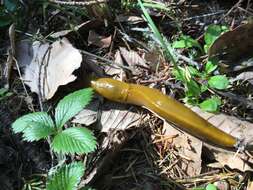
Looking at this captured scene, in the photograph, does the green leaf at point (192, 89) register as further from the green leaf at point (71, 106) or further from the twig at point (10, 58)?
the twig at point (10, 58)

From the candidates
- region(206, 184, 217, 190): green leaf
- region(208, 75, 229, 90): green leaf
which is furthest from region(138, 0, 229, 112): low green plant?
region(206, 184, 217, 190): green leaf

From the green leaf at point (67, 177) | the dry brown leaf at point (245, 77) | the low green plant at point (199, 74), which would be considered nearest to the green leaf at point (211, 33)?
the low green plant at point (199, 74)

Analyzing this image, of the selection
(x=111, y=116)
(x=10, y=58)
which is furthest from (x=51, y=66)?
(x=111, y=116)

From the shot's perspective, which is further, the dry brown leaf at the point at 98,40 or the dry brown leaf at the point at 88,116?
the dry brown leaf at the point at 98,40

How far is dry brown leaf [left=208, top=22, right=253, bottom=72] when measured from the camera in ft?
9.22

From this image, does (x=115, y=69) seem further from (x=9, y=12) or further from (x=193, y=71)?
(x=9, y=12)

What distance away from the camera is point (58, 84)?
273cm

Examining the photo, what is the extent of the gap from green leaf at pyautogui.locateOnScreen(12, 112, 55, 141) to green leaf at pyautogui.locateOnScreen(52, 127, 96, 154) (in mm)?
65

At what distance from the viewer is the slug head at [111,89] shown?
2.78 m

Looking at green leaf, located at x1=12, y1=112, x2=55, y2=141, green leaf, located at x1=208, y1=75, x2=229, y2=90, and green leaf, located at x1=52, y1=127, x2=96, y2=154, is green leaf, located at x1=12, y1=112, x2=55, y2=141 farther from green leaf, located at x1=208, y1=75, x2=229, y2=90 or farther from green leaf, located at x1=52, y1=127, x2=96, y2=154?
green leaf, located at x1=208, y1=75, x2=229, y2=90

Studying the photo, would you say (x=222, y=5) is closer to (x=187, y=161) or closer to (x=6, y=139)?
(x=187, y=161)

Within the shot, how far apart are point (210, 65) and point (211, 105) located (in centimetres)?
28

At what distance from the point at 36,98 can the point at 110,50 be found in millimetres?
552

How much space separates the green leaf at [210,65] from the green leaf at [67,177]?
101 cm
